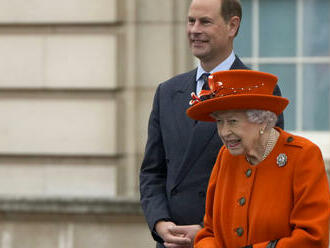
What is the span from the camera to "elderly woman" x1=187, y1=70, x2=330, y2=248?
3.24 meters

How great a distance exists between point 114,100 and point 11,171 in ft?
3.52

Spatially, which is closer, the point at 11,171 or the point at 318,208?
the point at 318,208

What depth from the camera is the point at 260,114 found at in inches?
133

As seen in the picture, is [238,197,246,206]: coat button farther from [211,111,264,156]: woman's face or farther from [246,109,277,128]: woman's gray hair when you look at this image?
[246,109,277,128]: woman's gray hair

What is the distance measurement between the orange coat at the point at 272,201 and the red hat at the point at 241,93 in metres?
0.17

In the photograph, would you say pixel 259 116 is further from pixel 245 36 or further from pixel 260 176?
pixel 245 36

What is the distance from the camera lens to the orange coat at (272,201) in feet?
10.6


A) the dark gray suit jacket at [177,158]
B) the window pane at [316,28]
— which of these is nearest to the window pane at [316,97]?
the window pane at [316,28]

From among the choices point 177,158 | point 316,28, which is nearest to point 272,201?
point 177,158

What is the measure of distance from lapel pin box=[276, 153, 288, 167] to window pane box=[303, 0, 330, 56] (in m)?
4.01

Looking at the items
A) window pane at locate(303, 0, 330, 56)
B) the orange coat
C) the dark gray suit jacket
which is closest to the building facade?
window pane at locate(303, 0, 330, 56)

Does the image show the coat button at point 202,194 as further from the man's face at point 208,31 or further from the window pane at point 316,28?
the window pane at point 316,28

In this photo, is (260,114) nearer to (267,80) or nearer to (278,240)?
(267,80)

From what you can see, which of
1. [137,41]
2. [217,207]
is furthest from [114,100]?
[217,207]
